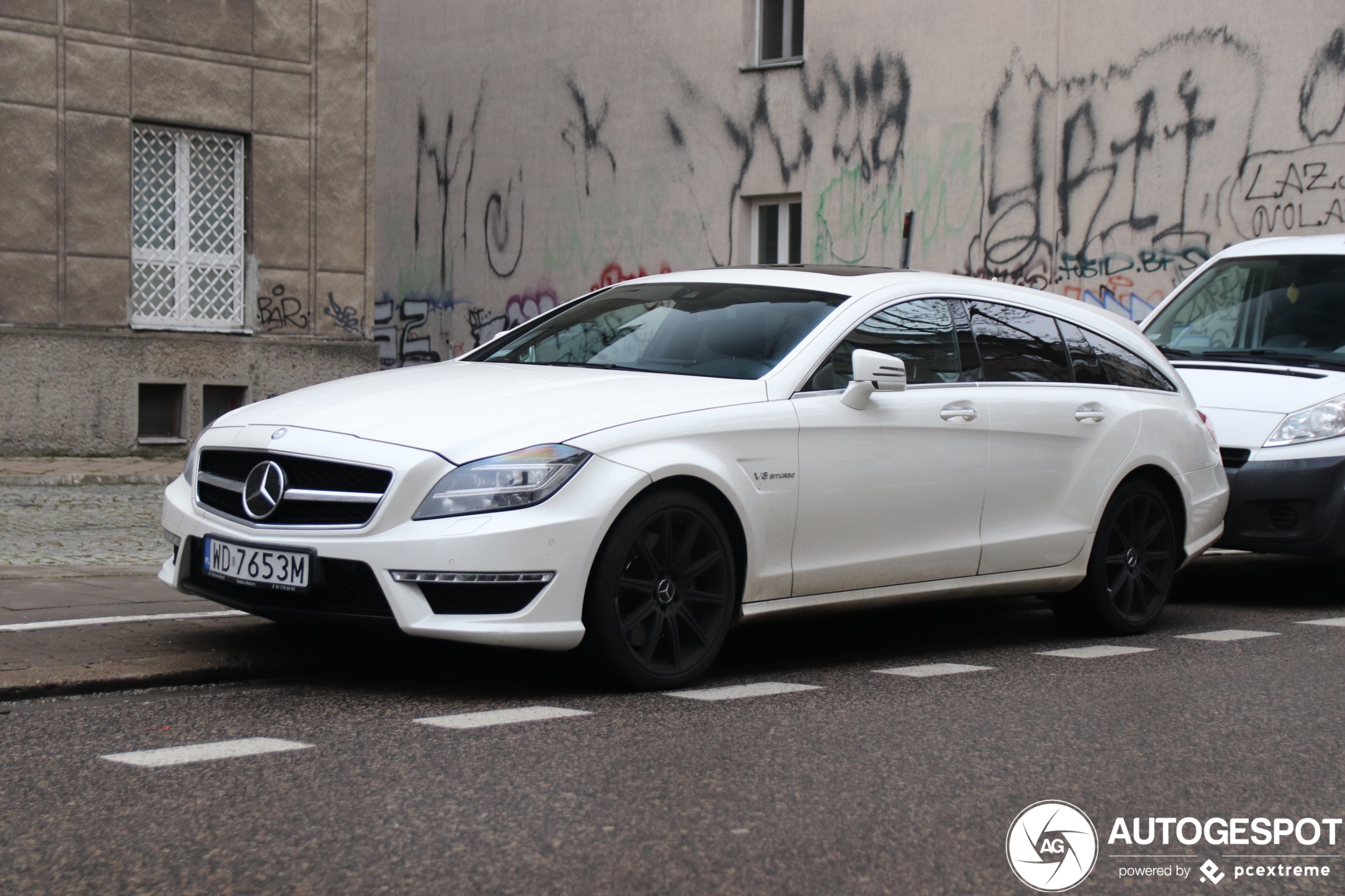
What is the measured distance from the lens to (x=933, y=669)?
6.52 m

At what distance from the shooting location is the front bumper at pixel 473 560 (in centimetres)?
524

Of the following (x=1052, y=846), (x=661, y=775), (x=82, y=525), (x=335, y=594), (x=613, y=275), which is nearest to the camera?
(x=1052, y=846)

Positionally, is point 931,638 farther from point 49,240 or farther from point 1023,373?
point 49,240

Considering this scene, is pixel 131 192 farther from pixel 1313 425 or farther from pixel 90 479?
pixel 1313 425

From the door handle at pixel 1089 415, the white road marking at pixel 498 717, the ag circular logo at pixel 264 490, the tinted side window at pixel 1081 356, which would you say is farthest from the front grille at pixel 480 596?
the tinted side window at pixel 1081 356

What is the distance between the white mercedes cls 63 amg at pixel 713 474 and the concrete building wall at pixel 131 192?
8271 mm

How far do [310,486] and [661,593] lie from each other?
3.97 feet

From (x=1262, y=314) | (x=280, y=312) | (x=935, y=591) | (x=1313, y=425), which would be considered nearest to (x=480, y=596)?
(x=935, y=591)

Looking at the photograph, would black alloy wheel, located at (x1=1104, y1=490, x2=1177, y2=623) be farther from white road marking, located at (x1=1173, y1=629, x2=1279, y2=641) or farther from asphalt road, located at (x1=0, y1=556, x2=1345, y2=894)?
asphalt road, located at (x1=0, y1=556, x2=1345, y2=894)

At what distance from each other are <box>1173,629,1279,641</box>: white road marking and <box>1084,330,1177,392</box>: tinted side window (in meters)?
1.14

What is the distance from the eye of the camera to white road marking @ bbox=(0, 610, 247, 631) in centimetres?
653

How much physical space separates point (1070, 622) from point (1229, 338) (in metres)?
3.02

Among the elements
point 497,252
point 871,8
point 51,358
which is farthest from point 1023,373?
point 497,252

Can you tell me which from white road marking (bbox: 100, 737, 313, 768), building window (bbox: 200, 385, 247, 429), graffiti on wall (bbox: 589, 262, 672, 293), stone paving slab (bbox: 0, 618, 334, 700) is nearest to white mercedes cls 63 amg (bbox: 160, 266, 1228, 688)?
stone paving slab (bbox: 0, 618, 334, 700)
